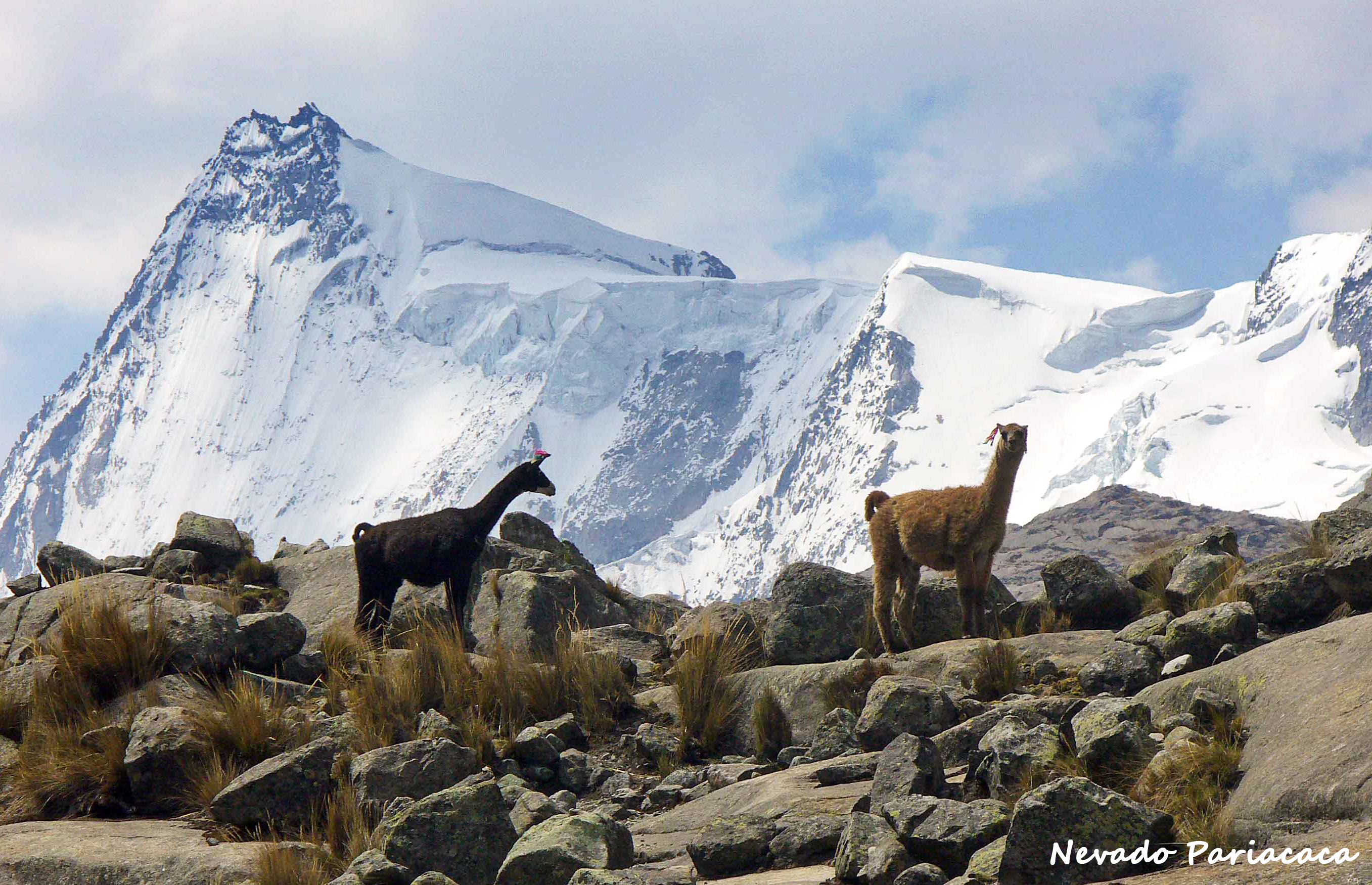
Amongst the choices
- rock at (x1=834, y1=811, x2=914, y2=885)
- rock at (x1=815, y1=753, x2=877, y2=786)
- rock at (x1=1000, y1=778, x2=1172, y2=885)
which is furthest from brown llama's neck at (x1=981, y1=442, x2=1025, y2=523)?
rock at (x1=1000, y1=778, x2=1172, y2=885)

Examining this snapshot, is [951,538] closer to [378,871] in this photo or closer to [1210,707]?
[1210,707]

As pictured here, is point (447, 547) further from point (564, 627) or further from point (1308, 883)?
point (1308, 883)

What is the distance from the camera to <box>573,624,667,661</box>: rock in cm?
1242

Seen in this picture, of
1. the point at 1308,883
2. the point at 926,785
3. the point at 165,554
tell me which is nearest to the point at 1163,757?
the point at 926,785

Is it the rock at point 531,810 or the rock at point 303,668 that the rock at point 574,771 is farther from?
the rock at point 303,668

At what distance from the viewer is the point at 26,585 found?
1578cm

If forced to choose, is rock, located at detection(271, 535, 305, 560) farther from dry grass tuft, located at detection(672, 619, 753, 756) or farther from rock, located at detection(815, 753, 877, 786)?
rock, located at detection(815, 753, 877, 786)

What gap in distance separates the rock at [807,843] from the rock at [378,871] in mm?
1941

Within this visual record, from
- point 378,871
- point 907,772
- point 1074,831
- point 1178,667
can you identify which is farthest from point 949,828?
point 1178,667

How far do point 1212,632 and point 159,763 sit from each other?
7533 mm

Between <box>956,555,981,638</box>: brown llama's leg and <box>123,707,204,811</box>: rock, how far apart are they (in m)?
6.98

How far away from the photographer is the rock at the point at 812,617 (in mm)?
11461

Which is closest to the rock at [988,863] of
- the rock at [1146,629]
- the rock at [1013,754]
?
the rock at [1013,754]

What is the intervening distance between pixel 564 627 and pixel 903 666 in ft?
11.3
